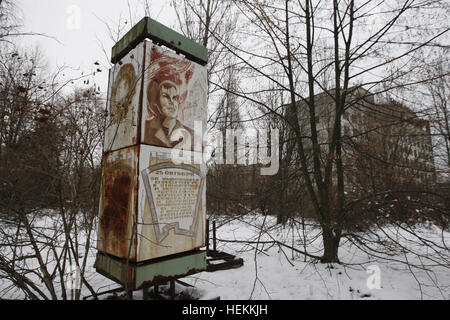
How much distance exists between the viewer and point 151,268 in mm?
2668

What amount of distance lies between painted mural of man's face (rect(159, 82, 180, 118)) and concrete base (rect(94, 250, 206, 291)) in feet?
5.81

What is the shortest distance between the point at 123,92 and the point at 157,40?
0.80 m

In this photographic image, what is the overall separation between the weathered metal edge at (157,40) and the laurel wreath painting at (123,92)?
302 millimetres

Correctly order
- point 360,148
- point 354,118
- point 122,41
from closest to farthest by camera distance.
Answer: point 122,41 < point 360,148 < point 354,118

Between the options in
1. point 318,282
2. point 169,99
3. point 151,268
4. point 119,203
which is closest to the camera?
point 151,268

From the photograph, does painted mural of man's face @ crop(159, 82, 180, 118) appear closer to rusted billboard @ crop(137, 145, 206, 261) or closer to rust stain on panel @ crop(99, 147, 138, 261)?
rusted billboard @ crop(137, 145, 206, 261)

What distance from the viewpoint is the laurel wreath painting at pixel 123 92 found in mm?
2824

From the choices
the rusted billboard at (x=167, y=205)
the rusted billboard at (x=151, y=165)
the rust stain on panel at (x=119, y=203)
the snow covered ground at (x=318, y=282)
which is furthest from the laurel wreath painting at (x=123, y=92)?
the snow covered ground at (x=318, y=282)

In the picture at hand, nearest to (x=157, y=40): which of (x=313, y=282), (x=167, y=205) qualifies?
(x=167, y=205)

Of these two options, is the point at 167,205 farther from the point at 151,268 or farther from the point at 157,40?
the point at 157,40

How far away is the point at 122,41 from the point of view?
3.24 meters
